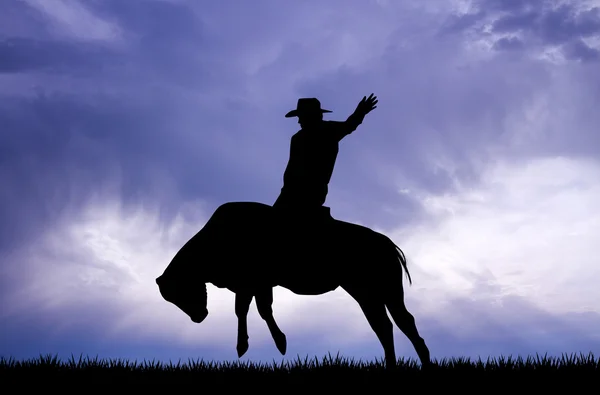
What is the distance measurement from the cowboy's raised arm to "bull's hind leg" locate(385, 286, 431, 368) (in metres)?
2.11

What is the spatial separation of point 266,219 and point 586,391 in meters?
4.16

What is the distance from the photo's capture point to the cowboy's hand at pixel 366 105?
9203 mm

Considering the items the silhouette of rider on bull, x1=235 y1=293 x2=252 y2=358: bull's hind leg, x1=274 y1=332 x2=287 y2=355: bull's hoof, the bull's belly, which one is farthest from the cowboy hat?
x1=274 y1=332 x2=287 y2=355: bull's hoof

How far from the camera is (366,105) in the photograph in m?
9.23

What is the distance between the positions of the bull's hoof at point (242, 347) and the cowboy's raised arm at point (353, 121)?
2.87 metres

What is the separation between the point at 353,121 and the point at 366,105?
0.29m

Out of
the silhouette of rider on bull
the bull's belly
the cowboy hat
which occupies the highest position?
the cowboy hat

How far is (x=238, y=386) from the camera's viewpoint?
7379 mm

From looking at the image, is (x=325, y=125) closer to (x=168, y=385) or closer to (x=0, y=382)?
(x=168, y=385)

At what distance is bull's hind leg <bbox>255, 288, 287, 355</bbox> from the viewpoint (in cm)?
902

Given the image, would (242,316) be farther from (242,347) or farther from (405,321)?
(405,321)

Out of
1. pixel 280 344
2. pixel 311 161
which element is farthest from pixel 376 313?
pixel 311 161

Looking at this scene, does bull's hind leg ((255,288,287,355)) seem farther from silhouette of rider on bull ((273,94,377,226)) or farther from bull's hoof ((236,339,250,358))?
silhouette of rider on bull ((273,94,377,226))

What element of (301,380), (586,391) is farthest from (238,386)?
(586,391)
